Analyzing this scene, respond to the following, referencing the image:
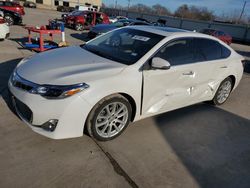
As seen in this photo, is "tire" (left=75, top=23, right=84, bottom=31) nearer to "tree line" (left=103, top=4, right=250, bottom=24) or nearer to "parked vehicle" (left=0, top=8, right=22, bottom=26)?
"parked vehicle" (left=0, top=8, right=22, bottom=26)

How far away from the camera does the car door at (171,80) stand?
3.34m

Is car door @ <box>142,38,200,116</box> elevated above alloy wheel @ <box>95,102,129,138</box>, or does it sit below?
above

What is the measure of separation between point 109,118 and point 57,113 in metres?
0.76

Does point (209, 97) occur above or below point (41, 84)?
below

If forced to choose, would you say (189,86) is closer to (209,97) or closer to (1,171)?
(209,97)

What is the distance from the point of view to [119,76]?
2.99m

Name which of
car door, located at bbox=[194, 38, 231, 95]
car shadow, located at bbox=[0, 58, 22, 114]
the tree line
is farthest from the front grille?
the tree line

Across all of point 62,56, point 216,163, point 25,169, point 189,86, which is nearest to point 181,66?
point 189,86

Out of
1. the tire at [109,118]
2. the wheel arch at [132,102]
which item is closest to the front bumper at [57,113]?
the tire at [109,118]

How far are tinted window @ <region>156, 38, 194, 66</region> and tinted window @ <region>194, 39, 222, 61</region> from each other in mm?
184

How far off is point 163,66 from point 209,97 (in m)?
1.90

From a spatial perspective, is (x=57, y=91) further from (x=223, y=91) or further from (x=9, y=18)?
(x=9, y=18)

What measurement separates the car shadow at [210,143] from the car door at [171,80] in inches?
15.7

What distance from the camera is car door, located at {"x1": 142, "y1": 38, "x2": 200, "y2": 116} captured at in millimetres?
3342
